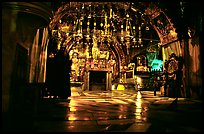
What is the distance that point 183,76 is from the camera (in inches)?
308

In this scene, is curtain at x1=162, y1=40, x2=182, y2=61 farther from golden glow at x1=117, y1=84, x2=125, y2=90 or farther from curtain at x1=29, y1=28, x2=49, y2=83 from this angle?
curtain at x1=29, y1=28, x2=49, y2=83

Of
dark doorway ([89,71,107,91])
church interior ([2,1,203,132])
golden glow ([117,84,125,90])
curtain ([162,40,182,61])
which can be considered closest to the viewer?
church interior ([2,1,203,132])

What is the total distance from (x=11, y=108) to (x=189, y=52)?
7.30 metres

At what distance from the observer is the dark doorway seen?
16.8 meters

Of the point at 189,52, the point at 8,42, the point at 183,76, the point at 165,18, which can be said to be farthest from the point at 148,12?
the point at 8,42

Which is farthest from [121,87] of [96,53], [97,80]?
[96,53]

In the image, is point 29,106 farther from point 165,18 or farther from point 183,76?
point 165,18

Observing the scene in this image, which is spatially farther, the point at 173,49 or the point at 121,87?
the point at 121,87

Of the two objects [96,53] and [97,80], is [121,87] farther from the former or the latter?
[96,53]

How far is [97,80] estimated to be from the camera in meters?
17.0

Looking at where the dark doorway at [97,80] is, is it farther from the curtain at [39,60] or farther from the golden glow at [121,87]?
the curtain at [39,60]

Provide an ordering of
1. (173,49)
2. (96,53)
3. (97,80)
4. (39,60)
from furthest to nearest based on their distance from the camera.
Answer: (97,80), (96,53), (173,49), (39,60)

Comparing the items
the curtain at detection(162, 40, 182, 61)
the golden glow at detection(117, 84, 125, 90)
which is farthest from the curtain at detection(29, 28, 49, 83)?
the golden glow at detection(117, 84, 125, 90)

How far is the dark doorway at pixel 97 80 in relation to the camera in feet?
55.0
